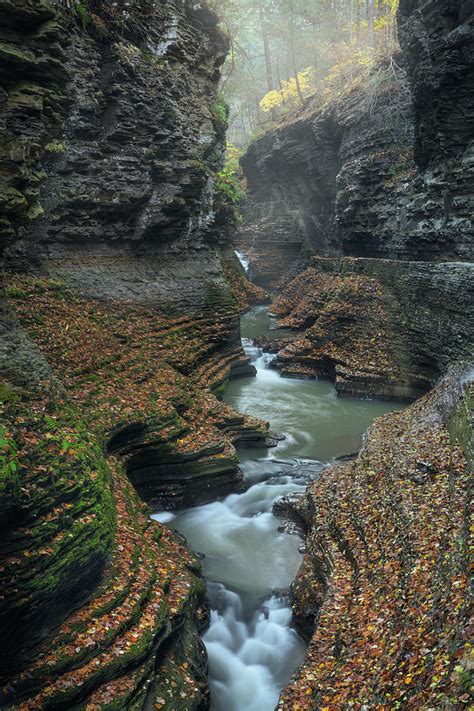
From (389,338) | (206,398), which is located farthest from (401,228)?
(206,398)

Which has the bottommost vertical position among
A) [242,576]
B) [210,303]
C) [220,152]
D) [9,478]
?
[242,576]

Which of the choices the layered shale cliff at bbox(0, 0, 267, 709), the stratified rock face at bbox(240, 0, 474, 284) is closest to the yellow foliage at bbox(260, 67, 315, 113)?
the stratified rock face at bbox(240, 0, 474, 284)

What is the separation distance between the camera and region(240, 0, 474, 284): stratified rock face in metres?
17.8

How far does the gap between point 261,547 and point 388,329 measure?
39.7 ft

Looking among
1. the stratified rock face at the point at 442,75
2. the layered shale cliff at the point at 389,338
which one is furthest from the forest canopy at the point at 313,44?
the stratified rock face at the point at 442,75

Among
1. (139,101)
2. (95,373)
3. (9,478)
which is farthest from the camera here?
(139,101)

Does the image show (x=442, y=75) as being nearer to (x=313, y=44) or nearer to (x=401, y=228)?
(x=401, y=228)

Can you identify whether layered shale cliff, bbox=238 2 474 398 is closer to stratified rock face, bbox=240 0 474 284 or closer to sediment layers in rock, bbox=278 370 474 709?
stratified rock face, bbox=240 0 474 284

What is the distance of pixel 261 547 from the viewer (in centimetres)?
1098

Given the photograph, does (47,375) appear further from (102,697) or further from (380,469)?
(380,469)

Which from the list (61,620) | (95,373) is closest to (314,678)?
(61,620)

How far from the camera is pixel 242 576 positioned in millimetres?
10047

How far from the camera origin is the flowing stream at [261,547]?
8117 millimetres

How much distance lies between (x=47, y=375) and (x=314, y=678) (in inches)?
261
